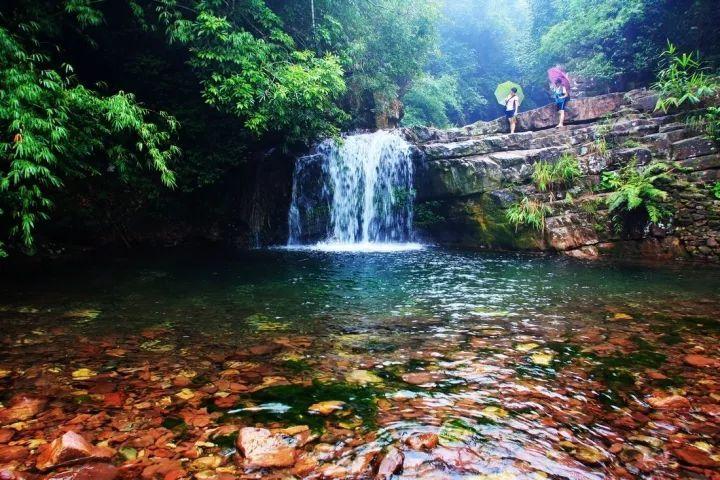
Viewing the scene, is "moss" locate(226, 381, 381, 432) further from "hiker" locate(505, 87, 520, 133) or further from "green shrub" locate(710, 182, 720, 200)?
"hiker" locate(505, 87, 520, 133)

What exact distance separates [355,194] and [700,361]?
10441mm

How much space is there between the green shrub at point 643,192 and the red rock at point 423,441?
8563mm

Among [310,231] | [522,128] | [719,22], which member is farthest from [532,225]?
[719,22]

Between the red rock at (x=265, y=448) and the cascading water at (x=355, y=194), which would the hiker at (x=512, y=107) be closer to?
the cascading water at (x=355, y=194)

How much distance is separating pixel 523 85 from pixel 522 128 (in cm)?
2300

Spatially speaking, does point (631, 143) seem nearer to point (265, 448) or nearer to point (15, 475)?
point (265, 448)

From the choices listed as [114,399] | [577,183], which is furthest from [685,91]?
[114,399]

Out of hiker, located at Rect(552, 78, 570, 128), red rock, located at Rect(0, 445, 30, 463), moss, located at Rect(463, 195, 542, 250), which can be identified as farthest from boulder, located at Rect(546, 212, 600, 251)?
red rock, located at Rect(0, 445, 30, 463)

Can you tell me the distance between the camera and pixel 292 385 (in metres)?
2.81

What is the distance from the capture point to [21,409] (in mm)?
2396

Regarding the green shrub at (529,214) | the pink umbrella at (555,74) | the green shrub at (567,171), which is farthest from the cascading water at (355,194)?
the pink umbrella at (555,74)

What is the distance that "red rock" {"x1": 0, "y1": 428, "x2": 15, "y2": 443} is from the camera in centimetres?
207

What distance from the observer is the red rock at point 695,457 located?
1953 mm

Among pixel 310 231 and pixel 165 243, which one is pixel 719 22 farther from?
pixel 165 243
